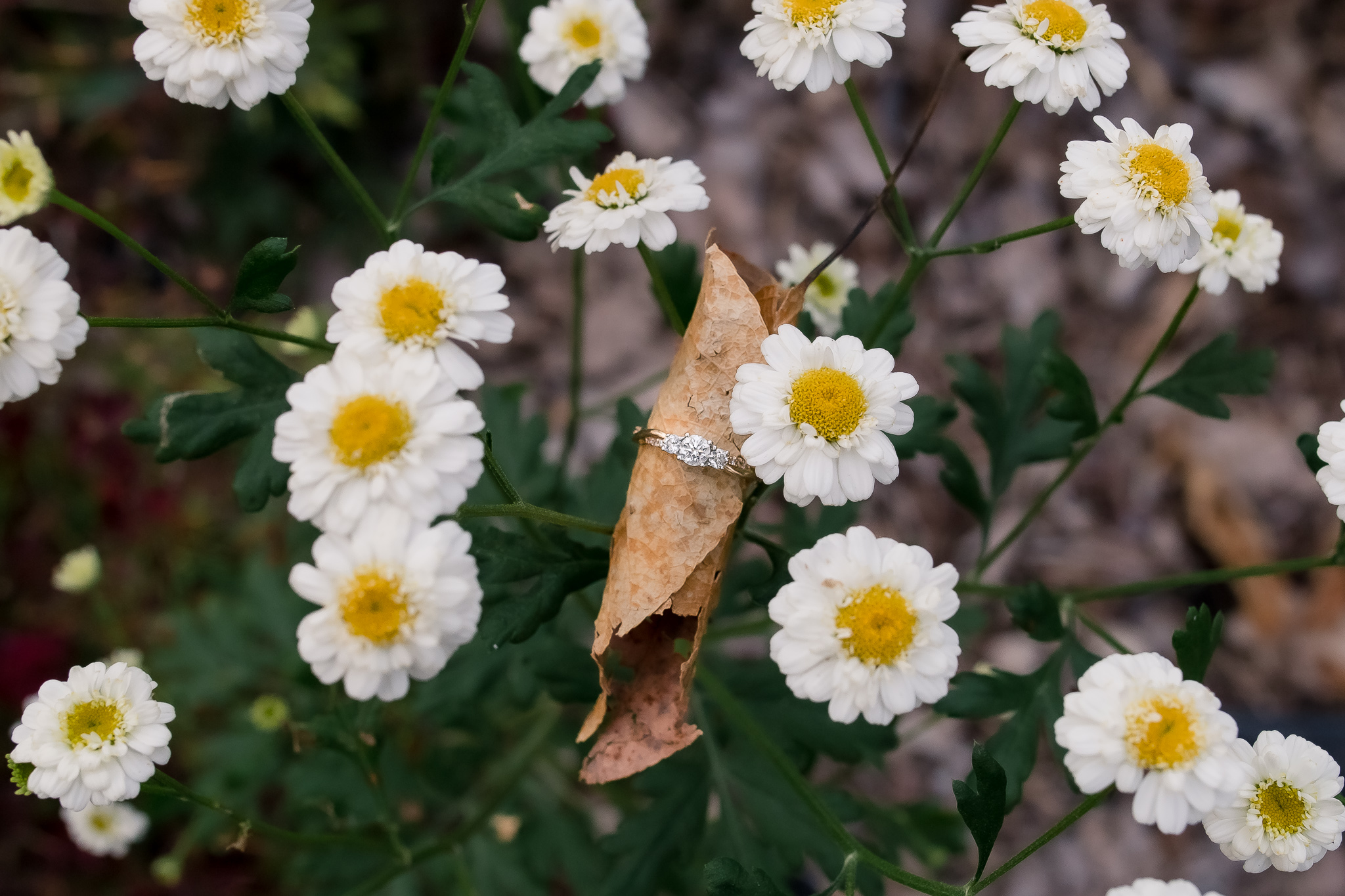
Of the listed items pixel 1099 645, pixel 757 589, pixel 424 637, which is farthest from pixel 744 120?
pixel 424 637

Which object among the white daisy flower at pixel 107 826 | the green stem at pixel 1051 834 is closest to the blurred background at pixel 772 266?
the white daisy flower at pixel 107 826

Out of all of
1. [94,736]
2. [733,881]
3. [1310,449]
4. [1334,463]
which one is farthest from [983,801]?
[94,736]

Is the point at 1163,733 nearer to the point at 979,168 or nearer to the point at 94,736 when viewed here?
the point at 979,168

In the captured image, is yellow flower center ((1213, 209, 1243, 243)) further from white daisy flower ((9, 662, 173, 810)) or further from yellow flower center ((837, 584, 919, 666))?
white daisy flower ((9, 662, 173, 810))

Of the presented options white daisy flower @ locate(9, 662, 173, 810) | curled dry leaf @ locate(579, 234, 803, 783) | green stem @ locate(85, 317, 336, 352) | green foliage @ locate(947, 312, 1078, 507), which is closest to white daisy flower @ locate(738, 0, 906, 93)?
curled dry leaf @ locate(579, 234, 803, 783)

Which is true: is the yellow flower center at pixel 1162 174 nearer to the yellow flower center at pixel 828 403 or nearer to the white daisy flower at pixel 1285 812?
the yellow flower center at pixel 828 403
